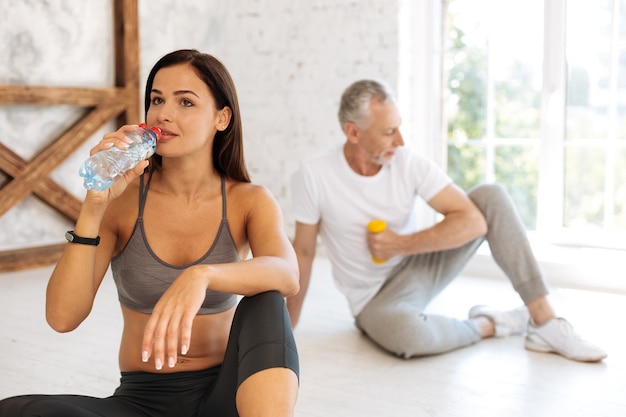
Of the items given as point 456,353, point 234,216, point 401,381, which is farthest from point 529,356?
point 234,216

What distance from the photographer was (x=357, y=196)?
3.00 m

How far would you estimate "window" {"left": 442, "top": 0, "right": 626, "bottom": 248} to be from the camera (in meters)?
4.17

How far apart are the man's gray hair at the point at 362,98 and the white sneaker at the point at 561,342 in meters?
0.98

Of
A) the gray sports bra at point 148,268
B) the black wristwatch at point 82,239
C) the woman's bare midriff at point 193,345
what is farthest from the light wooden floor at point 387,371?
the black wristwatch at point 82,239

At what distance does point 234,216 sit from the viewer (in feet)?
5.99

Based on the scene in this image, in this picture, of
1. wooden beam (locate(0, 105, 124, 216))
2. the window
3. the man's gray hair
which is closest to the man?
the man's gray hair

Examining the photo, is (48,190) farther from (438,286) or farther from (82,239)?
(82,239)

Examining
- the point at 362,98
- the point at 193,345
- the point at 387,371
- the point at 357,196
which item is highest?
the point at 362,98

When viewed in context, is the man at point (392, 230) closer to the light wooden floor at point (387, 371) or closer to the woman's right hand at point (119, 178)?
the light wooden floor at point (387, 371)

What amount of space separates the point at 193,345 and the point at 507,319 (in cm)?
170

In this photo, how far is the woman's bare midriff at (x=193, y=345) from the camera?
177 centimetres

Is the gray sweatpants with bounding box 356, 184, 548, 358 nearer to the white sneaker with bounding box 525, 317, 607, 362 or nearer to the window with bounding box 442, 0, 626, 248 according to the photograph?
the white sneaker with bounding box 525, 317, 607, 362

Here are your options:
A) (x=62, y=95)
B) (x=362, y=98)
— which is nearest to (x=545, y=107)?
(x=362, y=98)

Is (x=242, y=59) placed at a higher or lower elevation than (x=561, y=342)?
higher
